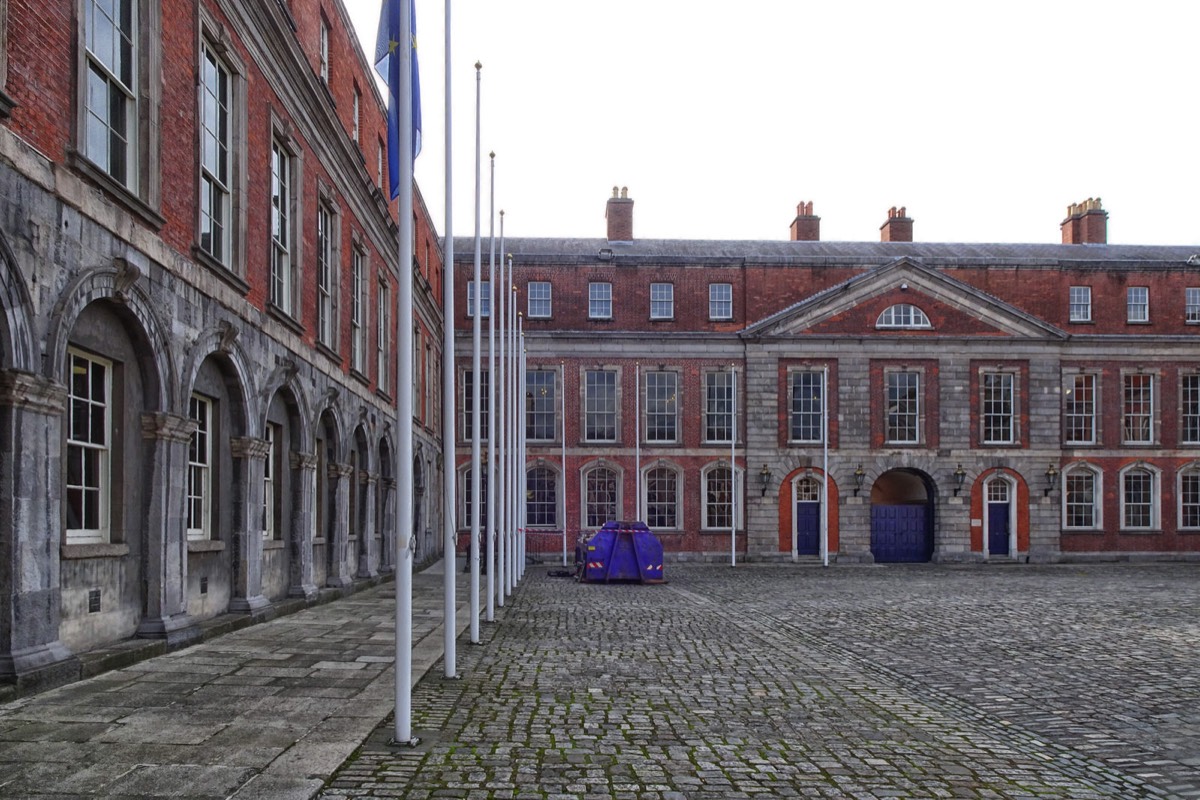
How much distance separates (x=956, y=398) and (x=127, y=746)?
122 feet

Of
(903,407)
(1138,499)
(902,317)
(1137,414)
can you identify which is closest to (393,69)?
(902,317)

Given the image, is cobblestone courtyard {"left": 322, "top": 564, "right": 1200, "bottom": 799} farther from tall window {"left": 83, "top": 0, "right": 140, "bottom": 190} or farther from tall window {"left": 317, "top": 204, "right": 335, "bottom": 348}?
tall window {"left": 317, "top": 204, "right": 335, "bottom": 348}

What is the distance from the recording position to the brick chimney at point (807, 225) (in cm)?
4500

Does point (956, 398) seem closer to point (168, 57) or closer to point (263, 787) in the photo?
point (168, 57)

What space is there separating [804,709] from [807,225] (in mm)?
37737

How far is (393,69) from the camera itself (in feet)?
31.0

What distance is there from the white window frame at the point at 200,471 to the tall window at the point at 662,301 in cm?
2752

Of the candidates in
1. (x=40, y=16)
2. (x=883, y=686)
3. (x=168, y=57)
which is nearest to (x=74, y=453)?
(x=40, y=16)

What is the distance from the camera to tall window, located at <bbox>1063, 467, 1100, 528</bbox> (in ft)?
134

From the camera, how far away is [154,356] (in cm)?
1166

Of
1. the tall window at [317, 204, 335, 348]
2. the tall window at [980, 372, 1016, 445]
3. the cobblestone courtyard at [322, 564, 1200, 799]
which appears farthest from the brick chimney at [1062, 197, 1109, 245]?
the tall window at [317, 204, 335, 348]

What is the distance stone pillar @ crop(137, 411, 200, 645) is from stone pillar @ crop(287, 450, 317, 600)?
5662mm

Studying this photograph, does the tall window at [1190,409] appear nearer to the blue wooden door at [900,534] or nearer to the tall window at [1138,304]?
the tall window at [1138,304]

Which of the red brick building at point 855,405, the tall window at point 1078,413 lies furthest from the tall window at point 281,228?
the tall window at point 1078,413
